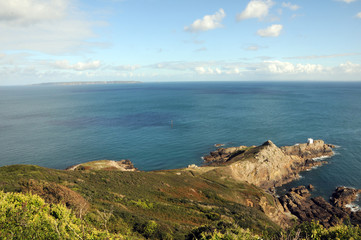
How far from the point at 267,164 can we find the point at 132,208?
5846 cm

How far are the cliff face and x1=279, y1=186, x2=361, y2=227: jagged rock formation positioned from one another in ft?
32.2

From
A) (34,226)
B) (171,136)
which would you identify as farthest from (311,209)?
(171,136)

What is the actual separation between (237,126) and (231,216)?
101 meters

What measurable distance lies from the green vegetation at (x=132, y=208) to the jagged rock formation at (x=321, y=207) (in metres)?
7.62

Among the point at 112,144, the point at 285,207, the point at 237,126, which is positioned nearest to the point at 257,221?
the point at 285,207

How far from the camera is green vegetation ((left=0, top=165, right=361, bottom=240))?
20.5 metres

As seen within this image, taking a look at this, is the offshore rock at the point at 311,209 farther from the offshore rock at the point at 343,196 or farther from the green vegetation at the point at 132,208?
the green vegetation at the point at 132,208

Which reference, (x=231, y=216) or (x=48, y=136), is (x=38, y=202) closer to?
(x=231, y=216)

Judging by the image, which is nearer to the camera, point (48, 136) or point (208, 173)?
point (208, 173)

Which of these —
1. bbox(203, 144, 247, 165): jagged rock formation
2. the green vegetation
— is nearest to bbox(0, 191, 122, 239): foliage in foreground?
the green vegetation

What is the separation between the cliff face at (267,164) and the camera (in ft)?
245

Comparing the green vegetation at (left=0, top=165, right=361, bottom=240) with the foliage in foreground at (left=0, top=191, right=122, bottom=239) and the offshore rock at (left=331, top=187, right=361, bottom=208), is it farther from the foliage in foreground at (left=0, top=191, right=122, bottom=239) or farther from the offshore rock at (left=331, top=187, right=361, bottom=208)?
the offshore rock at (left=331, top=187, right=361, bottom=208)

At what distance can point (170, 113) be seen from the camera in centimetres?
17800

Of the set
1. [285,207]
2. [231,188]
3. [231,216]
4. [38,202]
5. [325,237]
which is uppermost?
[38,202]
